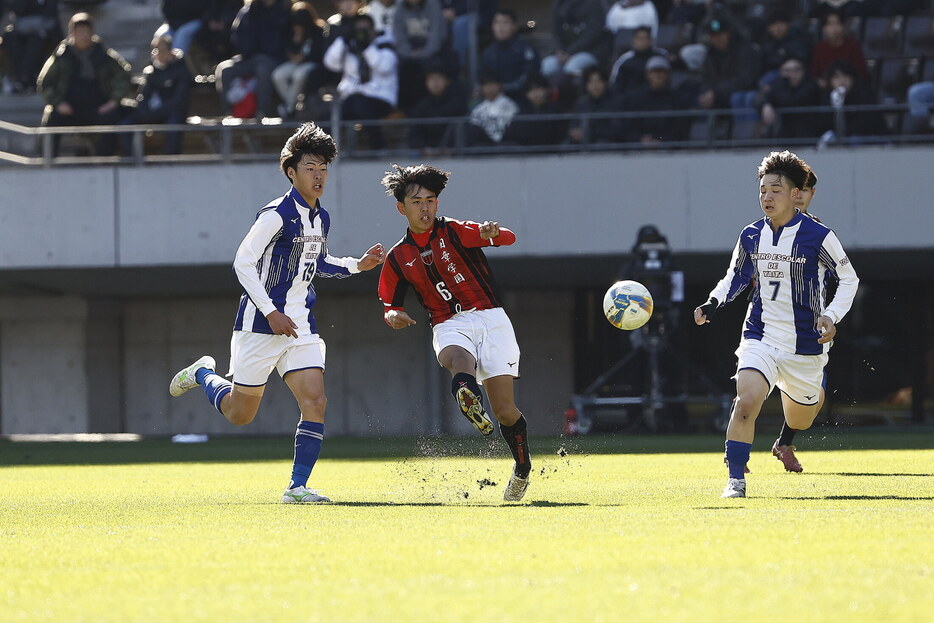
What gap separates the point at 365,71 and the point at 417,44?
1.23 m

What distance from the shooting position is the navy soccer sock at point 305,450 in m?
8.09

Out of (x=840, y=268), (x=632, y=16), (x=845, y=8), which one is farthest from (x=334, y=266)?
(x=845, y=8)

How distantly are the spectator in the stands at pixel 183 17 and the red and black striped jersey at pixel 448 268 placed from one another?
14.4 meters

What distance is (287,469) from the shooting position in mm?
12219

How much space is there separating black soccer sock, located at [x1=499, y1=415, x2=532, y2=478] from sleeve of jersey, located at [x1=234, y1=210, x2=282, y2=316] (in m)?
1.57

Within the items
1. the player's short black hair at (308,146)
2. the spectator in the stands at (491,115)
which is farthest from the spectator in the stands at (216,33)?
the player's short black hair at (308,146)

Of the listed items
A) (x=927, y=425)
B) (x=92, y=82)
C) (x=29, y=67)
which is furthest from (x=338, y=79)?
(x=927, y=425)

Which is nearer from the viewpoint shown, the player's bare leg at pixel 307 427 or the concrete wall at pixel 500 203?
the player's bare leg at pixel 307 427

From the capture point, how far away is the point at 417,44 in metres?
19.8

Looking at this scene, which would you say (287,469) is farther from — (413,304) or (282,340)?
(413,304)

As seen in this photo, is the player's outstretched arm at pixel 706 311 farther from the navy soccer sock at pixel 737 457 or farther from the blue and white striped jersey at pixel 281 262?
the blue and white striped jersey at pixel 281 262

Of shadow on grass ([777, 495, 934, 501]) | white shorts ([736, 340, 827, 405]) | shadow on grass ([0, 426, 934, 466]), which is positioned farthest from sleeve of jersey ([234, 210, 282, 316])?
shadow on grass ([0, 426, 934, 466])

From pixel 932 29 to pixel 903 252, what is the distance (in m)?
3.48

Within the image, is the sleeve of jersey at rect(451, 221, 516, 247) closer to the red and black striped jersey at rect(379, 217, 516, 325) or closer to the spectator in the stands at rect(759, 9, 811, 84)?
the red and black striped jersey at rect(379, 217, 516, 325)
